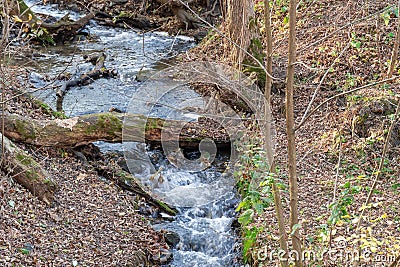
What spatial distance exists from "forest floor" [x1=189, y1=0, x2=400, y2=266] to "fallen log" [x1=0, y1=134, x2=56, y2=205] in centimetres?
236

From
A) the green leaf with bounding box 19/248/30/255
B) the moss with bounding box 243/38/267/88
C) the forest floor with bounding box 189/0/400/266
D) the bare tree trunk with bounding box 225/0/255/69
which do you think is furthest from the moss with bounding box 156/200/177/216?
the moss with bounding box 243/38/267/88

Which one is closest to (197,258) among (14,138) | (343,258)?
(343,258)

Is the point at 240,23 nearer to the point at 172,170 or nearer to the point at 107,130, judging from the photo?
the point at 172,170

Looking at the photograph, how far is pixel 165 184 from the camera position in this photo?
6.77 m

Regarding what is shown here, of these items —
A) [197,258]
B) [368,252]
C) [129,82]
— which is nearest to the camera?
[368,252]

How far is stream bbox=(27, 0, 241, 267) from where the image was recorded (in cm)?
559

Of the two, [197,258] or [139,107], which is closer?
[197,258]

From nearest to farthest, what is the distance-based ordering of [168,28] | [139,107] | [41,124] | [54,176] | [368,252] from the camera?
[368,252] < [54,176] < [41,124] < [139,107] < [168,28]

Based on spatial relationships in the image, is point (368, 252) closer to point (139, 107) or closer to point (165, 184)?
point (165, 184)

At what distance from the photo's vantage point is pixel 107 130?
6.68 metres

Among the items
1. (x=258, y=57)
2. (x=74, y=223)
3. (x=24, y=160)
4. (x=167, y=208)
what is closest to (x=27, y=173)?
(x=24, y=160)

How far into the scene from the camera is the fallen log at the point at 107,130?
6109 mm

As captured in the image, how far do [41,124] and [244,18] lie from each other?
3841 millimetres

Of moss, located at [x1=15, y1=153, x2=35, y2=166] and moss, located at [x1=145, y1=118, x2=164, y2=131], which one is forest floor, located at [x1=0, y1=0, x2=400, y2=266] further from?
moss, located at [x1=145, y1=118, x2=164, y2=131]
